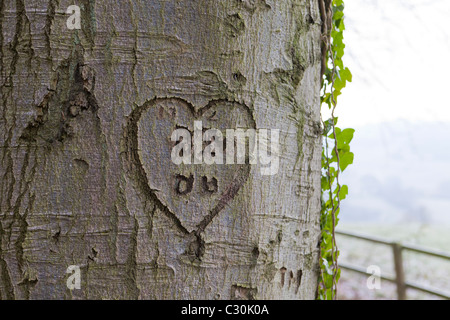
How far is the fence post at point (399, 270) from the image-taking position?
4.90 m

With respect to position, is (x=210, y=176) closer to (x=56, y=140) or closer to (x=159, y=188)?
(x=159, y=188)

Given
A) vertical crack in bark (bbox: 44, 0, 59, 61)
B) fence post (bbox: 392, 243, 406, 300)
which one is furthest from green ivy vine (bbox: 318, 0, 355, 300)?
fence post (bbox: 392, 243, 406, 300)

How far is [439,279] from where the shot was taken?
7.11 meters

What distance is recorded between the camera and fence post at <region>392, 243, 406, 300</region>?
490 centimetres

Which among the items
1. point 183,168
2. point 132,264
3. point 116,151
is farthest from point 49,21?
point 132,264

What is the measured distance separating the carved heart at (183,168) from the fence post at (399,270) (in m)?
4.37

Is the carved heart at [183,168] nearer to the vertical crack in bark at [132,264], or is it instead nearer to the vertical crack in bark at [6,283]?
the vertical crack in bark at [132,264]

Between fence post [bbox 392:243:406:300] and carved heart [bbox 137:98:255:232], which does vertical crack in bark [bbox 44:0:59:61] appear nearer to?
carved heart [bbox 137:98:255:232]

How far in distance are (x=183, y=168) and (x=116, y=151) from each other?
0.46ft

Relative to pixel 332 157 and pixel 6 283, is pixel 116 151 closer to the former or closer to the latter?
pixel 6 283

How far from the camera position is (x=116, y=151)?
941 millimetres

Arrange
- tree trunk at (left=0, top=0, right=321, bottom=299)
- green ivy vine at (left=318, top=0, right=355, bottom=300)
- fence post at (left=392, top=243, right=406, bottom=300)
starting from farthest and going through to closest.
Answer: fence post at (left=392, top=243, right=406, bottom=300) → green ivy vine at (left=318, top=0, right=355, bottom=300) → tree trunk at (left=0, top=0, right=321, bottom=299)

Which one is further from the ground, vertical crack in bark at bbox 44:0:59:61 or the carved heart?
vertical crack in bark at bbox 44:0:59:61
